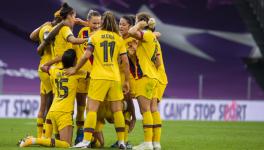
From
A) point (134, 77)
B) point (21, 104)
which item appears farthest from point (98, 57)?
point (21, 104)

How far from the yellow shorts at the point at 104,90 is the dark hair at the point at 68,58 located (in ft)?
1.93

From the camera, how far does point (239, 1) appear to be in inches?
1042

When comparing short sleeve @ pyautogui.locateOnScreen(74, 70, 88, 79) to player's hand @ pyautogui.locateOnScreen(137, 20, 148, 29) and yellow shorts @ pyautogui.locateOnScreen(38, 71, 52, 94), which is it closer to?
yellow shorts @ pyautogui.locateOnScreen(38, 71, 52, 94)

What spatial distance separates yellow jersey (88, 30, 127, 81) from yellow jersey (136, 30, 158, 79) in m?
0.59

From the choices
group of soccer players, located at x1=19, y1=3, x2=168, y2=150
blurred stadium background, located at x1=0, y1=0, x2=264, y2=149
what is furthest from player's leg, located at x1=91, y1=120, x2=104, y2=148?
blurred stadium background, located at x1=0, y1=0, x2=264, y2=149

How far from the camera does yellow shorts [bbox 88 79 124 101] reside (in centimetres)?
1156

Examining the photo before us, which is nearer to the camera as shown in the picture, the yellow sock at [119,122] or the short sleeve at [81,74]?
the yellow sock at [119,122]

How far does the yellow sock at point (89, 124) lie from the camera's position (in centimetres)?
1148

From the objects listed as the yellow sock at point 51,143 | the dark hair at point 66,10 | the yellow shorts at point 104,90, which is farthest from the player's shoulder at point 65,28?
the yellow sock at point 51,143

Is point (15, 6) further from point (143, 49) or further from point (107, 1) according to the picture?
point (143, 49)

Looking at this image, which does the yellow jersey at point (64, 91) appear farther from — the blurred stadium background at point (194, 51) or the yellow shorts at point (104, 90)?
the blurred stadium background at point (194, 51)

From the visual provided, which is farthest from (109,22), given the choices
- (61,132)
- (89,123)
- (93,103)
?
(61,132)

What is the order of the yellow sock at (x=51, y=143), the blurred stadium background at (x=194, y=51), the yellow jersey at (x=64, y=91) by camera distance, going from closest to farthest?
the yellow sock at (x=51, y=143) → the yellow jersey at (x=64, y=91) → the blurred stadium background at (x=194, y=51)

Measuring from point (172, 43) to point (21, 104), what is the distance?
5.97 meters
